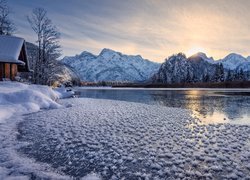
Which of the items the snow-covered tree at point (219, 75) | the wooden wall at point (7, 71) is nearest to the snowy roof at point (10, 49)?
the wooden wall at point (7, 71)

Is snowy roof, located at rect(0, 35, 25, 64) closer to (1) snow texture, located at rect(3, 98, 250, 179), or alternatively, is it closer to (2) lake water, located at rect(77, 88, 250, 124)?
(2) lake water, located at rect(77, 88, 250, 124)

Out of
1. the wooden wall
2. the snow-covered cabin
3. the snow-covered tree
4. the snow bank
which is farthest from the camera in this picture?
the snow-covered tree

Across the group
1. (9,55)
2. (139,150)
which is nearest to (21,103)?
(139,150)

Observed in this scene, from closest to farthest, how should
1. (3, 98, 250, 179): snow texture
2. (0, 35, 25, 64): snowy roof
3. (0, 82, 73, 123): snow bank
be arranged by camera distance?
(3, 98, 250, 179): snow texture
(0, 82, 73, 123): snow bank
(0, 35, 25, 64): snowy roof

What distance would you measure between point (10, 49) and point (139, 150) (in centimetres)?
3063

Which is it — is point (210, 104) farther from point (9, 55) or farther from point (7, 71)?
point (7, 71)

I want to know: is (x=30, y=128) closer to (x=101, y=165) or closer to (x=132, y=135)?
(x=132, y=135)

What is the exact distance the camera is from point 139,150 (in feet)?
22.0

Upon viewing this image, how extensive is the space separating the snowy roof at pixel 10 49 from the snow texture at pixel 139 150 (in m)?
22.7

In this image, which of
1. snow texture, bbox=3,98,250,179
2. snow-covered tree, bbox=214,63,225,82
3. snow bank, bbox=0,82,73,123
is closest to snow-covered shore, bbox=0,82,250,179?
snow texture, bbox=3,98,250,179

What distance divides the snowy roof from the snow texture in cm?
2270

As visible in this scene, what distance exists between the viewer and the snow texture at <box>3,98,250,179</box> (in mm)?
5152

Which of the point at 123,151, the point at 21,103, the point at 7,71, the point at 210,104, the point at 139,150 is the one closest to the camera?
the point at 123,151

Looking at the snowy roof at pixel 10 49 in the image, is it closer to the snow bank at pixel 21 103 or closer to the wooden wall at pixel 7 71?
the wooden wall at pixel 7 71
